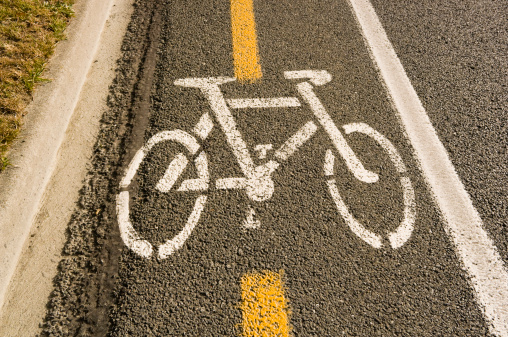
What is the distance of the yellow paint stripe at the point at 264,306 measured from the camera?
1.95 m

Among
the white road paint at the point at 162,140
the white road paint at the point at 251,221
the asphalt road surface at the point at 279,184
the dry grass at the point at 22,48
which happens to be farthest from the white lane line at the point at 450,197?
the dry grass at the point at 22,48

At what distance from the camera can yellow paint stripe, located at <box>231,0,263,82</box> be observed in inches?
125

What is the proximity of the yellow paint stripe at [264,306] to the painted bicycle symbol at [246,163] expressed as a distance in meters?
0.37

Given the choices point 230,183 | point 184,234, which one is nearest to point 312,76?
point 230,183

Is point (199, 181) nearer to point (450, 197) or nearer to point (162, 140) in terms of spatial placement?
point (162, 140)

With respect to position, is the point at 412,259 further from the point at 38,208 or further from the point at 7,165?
the point at 7,165

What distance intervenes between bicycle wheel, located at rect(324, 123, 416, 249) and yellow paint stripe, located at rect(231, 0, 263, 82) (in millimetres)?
975

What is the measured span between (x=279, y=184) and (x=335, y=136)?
63cm

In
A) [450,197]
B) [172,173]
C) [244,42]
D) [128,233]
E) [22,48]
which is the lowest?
[450,197]

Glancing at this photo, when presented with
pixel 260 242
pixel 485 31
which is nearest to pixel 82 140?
Answer: pixel 260 242

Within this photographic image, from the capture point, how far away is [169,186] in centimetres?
248

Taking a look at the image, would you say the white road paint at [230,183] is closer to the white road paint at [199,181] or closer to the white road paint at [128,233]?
the white road paint at [199,181]

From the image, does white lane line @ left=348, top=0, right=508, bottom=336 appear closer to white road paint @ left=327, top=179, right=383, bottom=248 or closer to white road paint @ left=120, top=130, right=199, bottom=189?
white road paint @ left=327, top=179, right=383, bottom=248

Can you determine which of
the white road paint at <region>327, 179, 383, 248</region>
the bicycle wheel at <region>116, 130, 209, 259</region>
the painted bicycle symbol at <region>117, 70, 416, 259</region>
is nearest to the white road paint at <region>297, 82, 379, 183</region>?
the painted bicycle symbol at <region>117, 70, 416, 259</region>
